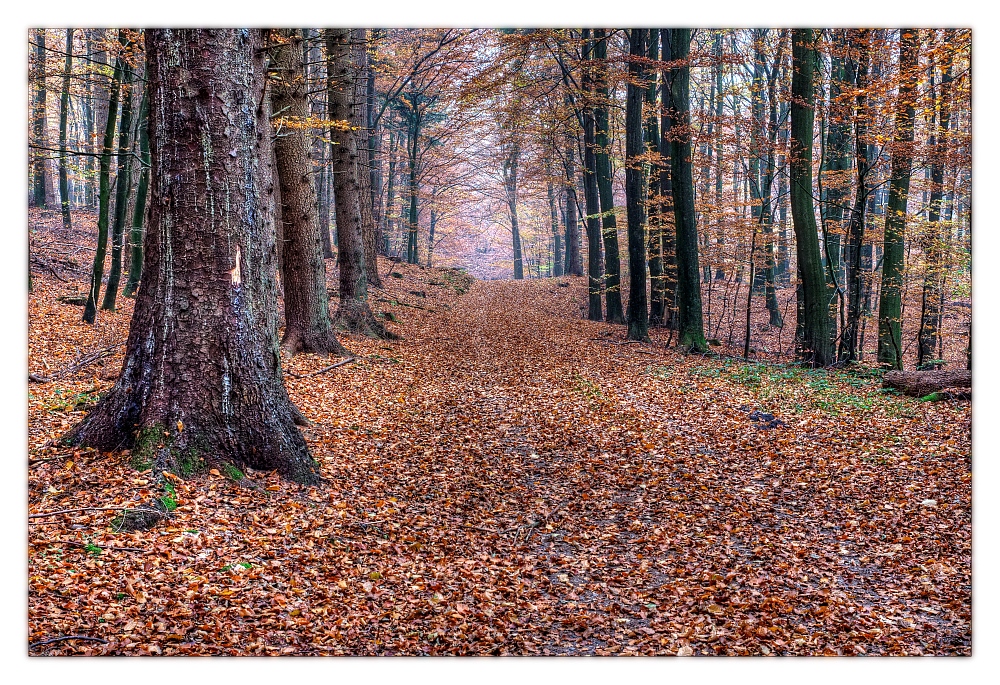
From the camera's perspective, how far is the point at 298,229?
1102cm

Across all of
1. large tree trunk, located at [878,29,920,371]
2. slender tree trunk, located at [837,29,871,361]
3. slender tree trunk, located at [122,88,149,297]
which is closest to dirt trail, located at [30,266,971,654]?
slender tree trunk, located at [837,29,871,361]

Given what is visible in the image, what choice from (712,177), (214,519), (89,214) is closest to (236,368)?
(214,519)

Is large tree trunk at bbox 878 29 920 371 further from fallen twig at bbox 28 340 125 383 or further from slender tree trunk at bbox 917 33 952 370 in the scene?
fallen twig at bbox 28 340 125 383

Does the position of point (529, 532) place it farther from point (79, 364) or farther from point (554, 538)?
point (79, 364)

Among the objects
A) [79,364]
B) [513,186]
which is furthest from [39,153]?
[513,186]

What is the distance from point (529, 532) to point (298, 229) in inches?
299

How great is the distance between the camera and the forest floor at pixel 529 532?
12.8 ft

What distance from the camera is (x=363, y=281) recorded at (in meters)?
14.0

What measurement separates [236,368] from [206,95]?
2340 mm

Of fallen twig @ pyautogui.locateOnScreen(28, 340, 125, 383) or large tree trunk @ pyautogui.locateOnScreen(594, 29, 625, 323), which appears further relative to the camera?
large tree trunk @ pyautogui.locateOnScreen(594, 29, 625, 323)

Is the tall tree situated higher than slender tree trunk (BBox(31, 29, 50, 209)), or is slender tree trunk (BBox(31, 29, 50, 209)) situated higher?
slender tree trunk (BBox(31, 29, 50, 209))

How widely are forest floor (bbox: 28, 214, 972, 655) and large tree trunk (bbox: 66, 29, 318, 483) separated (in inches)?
15.5

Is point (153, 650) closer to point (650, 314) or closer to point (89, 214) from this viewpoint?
point (650, 314)

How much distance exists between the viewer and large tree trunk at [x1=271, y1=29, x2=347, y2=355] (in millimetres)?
10695
